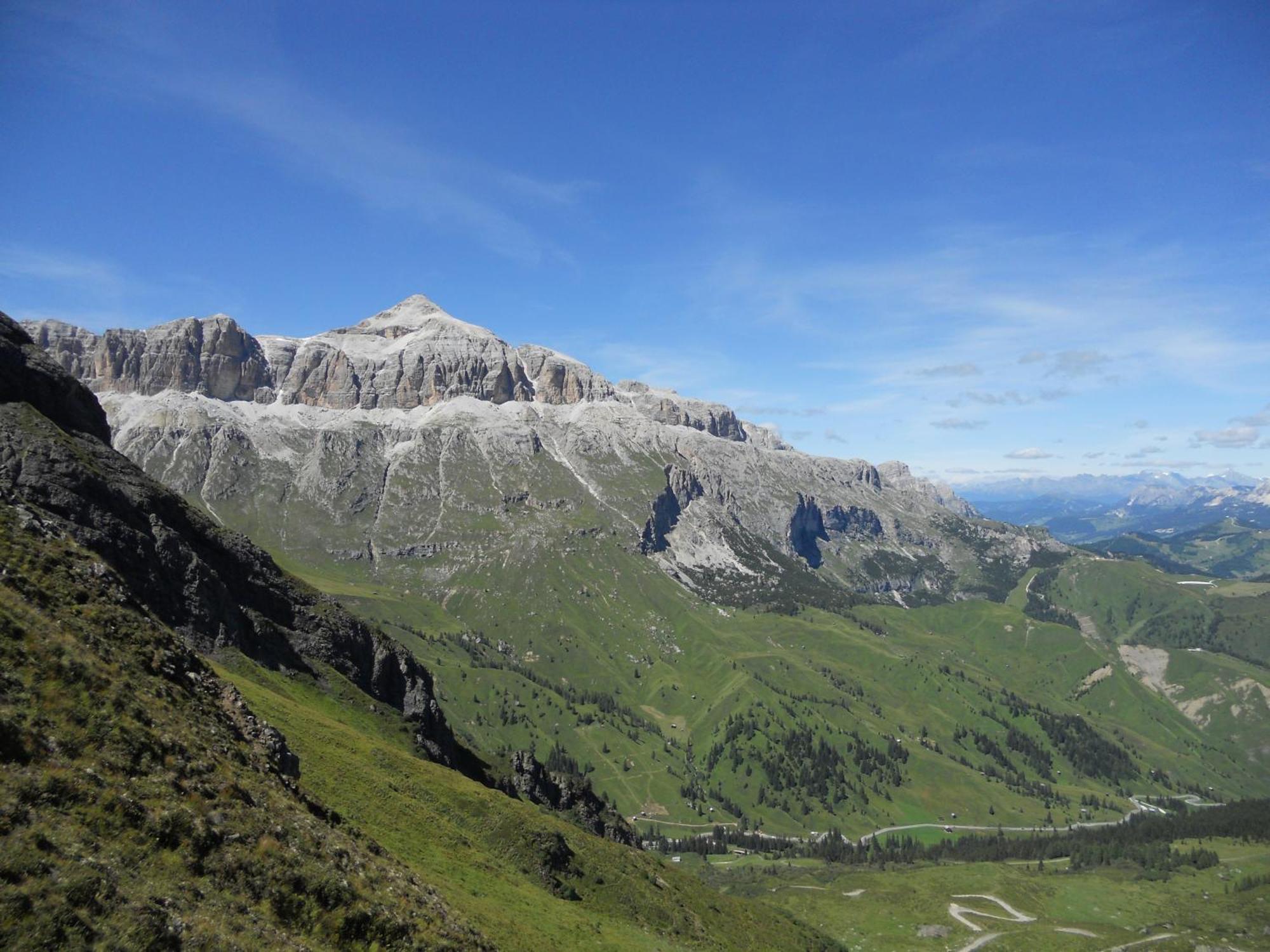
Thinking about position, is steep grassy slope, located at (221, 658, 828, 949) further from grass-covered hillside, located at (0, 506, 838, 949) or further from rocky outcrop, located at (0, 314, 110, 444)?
rocky outcrop, located at (0, 314, 110, 444)

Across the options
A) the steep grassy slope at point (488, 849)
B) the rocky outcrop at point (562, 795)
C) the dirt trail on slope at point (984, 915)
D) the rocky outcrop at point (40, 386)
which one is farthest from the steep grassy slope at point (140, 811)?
the dirt trail on slope at point (984, 915)

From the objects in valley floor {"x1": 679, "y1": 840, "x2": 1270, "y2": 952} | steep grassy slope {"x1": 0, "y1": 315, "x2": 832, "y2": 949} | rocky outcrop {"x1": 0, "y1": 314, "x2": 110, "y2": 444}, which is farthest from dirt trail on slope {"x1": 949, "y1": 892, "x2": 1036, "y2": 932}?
rocky outcrop {"x1": 0, "y1": 314, "x2": 110, "y2": 444}

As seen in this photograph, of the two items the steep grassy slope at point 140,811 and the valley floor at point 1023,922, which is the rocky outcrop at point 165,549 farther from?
the valley floor at point 1023,922

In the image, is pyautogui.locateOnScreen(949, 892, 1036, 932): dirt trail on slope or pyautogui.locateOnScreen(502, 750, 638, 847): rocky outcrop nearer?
pyautogui.locateOnScreen(502, 750, 638, 847): rocky outcrop

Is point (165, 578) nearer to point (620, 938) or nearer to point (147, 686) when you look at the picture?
point (147, 686)

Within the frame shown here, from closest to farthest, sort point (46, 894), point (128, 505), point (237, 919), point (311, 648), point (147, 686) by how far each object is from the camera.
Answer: point (46, 894)
point (237, 919)
point (147, 686)
point (128, 505)
point (311, 648)

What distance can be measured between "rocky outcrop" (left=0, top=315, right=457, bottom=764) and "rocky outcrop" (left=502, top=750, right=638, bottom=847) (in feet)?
51.0

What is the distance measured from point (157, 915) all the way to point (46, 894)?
3.34m

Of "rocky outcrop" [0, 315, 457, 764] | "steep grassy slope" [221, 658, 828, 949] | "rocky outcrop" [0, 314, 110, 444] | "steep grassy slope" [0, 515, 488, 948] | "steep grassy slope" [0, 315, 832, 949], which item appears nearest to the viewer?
"steep grassy slope" [0, 515, 488, 948]

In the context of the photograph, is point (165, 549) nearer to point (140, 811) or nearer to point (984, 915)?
point (140, 811)

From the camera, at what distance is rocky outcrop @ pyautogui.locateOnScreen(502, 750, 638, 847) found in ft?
380

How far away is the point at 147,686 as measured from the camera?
3130 cm

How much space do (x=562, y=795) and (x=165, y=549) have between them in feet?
259

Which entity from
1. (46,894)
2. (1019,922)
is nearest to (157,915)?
(46,894)
